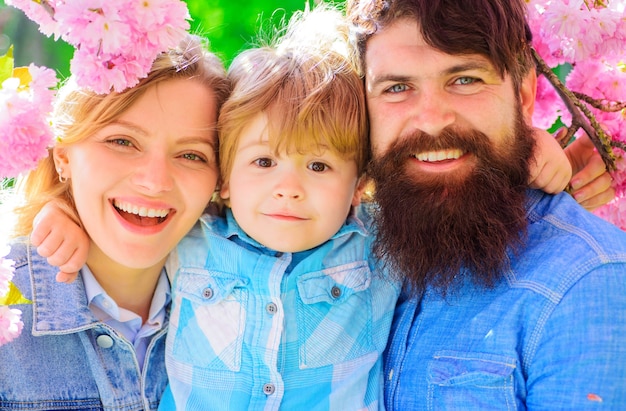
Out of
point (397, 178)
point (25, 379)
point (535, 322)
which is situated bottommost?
point (25, 379)

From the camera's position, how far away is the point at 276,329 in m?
2.46

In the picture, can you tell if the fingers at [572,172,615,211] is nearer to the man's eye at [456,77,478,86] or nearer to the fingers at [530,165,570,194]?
the fingers at [530,165,570,194]

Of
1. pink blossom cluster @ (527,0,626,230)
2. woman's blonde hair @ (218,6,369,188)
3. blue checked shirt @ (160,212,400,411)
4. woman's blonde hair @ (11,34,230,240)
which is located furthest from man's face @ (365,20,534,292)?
woman's blonde hair @ (11,34,230,240)

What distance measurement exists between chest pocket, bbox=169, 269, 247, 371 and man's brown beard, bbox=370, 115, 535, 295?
57 cm

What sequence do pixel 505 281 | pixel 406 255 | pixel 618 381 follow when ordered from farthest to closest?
1. pixel 406 255
2. pixel 505 281
3. pixel 618 381

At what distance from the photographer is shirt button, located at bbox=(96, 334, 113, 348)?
258 centimetres

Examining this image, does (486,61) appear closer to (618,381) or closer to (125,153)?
(618,381)

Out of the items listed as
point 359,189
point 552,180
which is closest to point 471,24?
point 552,180

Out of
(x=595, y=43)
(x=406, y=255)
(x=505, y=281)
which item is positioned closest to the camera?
(x=505, y=281)

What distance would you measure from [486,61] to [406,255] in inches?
28.1

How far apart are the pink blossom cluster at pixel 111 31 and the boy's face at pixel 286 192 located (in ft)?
1.49

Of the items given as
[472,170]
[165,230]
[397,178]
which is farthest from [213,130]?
[472,170]

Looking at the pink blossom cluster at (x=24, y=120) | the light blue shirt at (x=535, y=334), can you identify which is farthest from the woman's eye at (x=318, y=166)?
the pink blossom cluster at (x=24, y=120)

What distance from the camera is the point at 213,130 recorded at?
267cm
